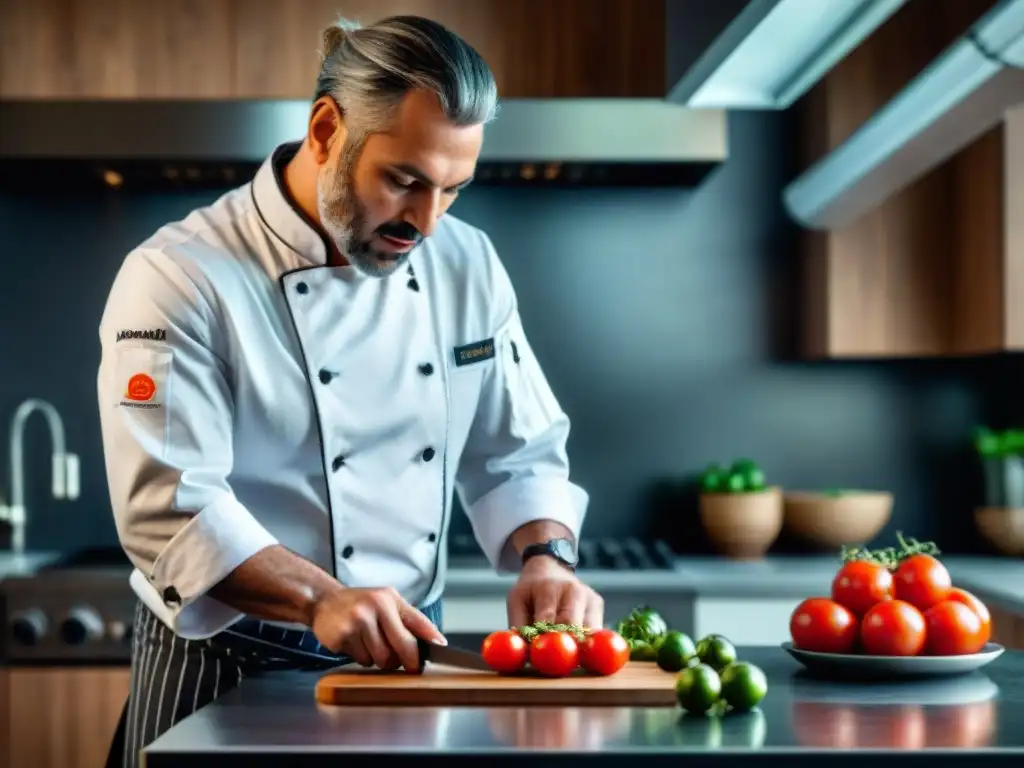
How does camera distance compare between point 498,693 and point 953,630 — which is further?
point 953,630

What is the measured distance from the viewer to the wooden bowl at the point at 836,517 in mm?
3090

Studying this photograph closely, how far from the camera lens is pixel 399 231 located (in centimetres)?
167

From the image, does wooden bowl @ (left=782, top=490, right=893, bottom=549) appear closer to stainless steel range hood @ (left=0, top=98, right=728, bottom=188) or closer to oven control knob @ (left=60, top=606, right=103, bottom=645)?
stainless steel range hood @ (left=0, top=98, right=728, bottom=188)

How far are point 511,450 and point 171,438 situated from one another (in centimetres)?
52

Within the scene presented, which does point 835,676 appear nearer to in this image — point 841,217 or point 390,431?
point 390,431

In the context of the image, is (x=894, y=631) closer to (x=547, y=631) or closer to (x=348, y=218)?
(x=547, y=631)

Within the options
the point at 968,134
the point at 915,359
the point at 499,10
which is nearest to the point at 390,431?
the point at 968,134

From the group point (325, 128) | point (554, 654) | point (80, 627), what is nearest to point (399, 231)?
point (325, 128)

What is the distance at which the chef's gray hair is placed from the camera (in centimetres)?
161

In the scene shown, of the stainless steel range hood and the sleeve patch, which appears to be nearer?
the sleeve patch

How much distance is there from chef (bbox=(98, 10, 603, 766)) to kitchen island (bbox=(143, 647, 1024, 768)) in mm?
169

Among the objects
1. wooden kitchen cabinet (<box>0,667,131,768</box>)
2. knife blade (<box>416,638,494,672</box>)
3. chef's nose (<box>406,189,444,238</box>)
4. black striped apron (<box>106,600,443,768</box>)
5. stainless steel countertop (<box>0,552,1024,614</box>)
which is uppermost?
chef's nose (<box>406,189,444,238</box>)

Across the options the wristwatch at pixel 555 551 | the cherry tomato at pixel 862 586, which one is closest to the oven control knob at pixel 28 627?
the wristwatch at pixel 555 551

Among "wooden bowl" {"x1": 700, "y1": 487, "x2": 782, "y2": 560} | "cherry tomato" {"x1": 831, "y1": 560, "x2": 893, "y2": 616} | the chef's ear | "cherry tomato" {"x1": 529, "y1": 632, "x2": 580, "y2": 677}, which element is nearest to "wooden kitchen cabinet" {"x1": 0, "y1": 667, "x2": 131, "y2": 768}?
"wooden bowl" {"x1": 700, "y1": 487, "x2": 782, "y2": 560}
